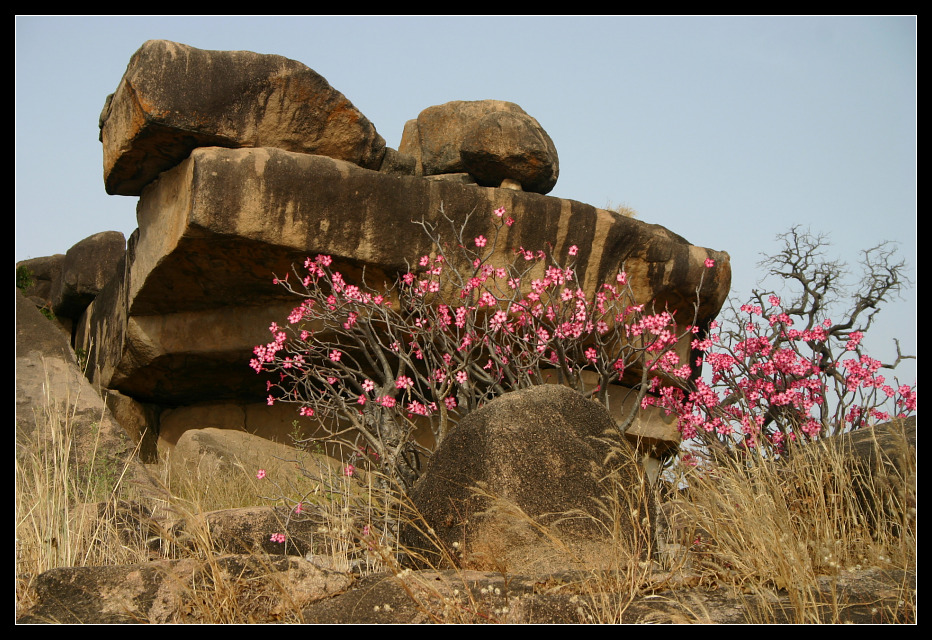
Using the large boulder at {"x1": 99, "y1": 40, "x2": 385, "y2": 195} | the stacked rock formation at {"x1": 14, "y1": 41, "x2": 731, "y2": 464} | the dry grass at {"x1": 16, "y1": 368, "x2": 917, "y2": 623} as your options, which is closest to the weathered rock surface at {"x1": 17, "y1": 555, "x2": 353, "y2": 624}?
the dry grass at {"x1": 16, "y1": 368, "x2": 917, "y2": 623}

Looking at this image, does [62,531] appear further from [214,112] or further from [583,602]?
[214,112]

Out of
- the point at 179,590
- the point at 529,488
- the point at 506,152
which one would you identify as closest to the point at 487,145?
the point at 506,152

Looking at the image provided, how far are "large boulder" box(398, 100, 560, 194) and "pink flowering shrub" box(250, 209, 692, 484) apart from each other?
2.99 ft

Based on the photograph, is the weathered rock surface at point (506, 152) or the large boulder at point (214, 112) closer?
the large boulder at point (214, 112)

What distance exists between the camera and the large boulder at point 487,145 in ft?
26.2

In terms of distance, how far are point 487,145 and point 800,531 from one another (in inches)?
200

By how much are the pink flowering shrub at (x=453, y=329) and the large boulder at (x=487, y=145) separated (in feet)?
2.99

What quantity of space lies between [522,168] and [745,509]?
17.0 feet

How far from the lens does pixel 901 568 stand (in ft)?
11.4

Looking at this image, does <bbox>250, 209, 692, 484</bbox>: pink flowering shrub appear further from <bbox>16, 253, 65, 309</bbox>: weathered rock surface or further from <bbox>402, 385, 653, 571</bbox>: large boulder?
<bbox>16, 253, 65, 309</bbox>: weathered rock surface

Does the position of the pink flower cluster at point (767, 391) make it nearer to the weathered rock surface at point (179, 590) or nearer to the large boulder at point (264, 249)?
the large boulder at point (264, 249)

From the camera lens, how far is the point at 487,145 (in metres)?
7.98

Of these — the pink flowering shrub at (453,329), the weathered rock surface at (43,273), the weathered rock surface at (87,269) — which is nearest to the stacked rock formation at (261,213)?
the pink flowering shrub at (453,329)

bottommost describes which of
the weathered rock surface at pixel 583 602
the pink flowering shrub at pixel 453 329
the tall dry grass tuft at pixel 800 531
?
the weathered rock surface at pixel 583 602
